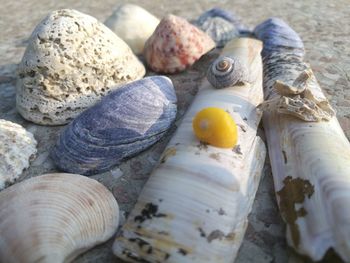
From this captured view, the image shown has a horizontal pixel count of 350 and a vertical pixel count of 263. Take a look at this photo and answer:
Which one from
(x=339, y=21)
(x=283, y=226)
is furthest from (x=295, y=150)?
(x=339, y=21)

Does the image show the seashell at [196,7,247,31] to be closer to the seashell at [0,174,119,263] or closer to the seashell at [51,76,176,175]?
the seashell at [51,76,176,175]

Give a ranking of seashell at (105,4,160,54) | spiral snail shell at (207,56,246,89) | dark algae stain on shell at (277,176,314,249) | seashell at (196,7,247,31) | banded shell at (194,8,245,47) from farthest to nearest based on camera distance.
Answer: seashell at (196,7,247,31) → banded shell at (194,8,245,47) → seashell at (105,4,160,54) → spiral snail shell at (207,56,246,89) → dark algae stain on shell at (277,176,314,249)

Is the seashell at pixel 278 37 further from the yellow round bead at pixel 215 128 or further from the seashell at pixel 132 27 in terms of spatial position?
the yellow round bead at pixel 215 128

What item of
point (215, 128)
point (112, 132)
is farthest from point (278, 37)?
point (112, 132)

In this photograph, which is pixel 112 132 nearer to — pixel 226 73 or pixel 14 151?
pixel 14 151

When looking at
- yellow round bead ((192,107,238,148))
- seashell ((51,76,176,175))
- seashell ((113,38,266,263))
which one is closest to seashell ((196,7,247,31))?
seashell ((51,76,176,175))

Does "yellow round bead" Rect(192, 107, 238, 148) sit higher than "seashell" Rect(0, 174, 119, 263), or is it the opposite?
"yellow round bead" Rect(192, 107, 238, 148)
